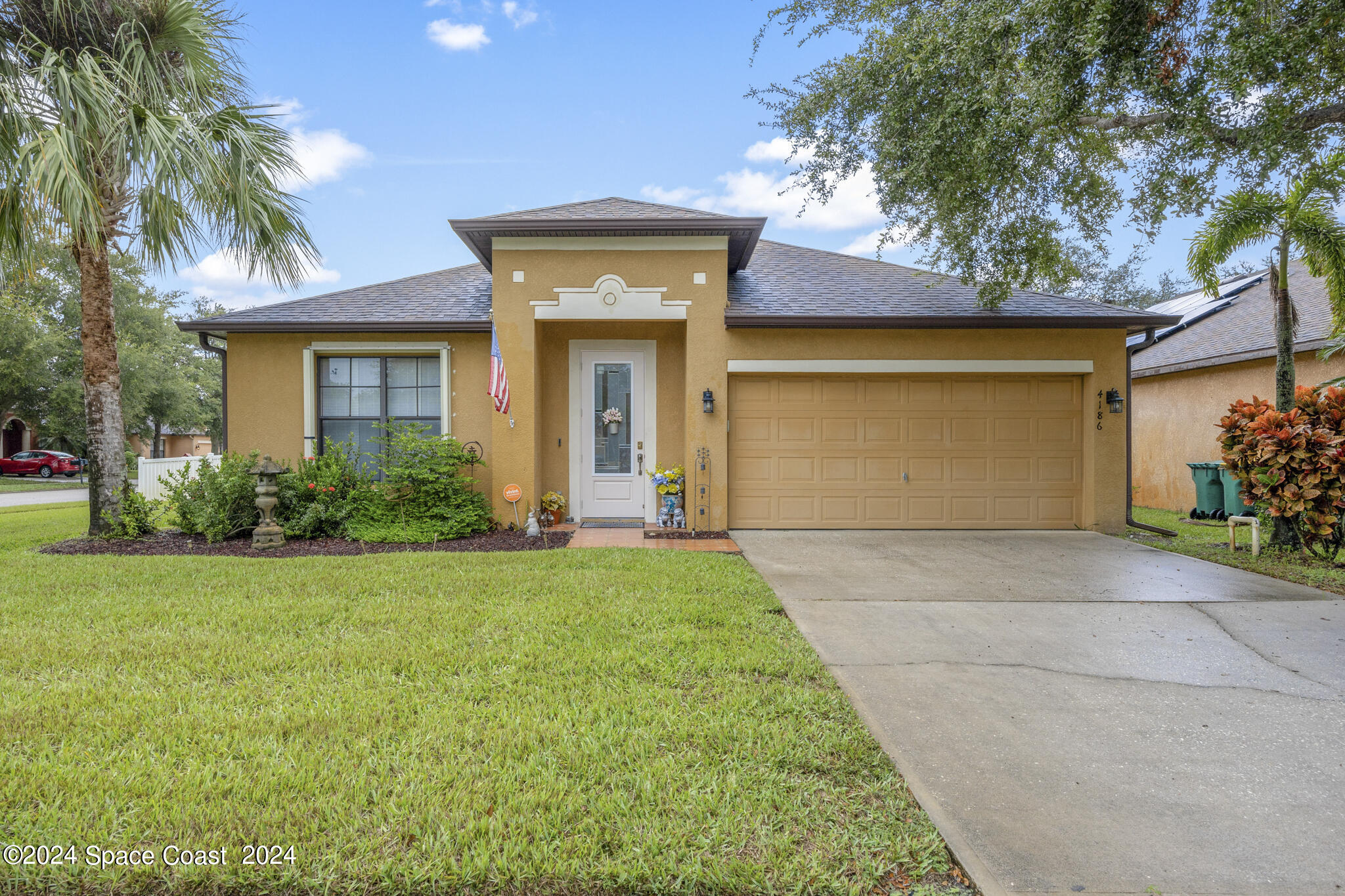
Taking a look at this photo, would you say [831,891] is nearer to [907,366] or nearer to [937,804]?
[937,804]

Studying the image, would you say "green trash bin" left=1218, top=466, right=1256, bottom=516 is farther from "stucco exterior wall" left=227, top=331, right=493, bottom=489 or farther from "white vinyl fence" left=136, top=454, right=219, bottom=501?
"white vinyl fence" left=136, top=454, right=219, bottom=501

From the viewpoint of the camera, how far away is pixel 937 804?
8.12 ft

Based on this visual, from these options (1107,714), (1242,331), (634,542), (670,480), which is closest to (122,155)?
(634,542)

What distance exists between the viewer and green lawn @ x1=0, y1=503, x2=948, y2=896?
2.11 m

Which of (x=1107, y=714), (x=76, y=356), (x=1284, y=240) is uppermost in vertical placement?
(x=76, y=356)

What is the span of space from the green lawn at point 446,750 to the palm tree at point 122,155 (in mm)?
3818

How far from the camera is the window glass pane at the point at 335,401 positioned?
9.41 m

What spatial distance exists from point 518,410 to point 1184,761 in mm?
7509

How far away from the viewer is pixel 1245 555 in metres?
7.25

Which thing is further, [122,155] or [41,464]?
[41,464]

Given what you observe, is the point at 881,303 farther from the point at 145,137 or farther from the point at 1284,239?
the point at 145,137

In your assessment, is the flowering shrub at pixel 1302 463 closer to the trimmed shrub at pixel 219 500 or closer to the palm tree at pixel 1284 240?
the palm tree at pixel 1284 240

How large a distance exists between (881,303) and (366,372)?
753cm

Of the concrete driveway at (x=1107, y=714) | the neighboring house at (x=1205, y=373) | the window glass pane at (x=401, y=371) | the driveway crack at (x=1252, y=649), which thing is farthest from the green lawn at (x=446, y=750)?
the neighboring house at (x=1205, y=373)
